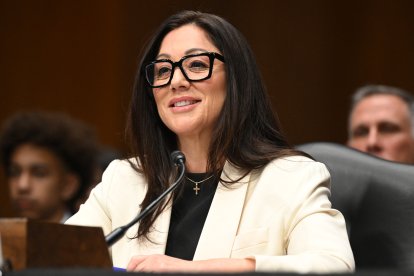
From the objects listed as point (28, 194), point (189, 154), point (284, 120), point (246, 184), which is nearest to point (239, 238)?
point (246, 184)

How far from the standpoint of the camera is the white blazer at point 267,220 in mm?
2027

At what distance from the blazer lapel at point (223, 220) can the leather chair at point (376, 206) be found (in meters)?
0.46

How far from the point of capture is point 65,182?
428 centimetres

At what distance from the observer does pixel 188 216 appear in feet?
7.48

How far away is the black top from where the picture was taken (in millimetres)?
2219

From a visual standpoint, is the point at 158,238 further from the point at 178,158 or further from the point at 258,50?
the point at 258,50

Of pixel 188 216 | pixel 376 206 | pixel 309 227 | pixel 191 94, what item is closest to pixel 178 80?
pixel 191 94

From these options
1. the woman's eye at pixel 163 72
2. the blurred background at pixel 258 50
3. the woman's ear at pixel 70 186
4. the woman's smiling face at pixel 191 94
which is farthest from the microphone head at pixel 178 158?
the blurred background at pixel 258 50

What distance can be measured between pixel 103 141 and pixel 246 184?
327cm

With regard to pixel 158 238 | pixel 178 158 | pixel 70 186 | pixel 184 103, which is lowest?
pixel 70 186

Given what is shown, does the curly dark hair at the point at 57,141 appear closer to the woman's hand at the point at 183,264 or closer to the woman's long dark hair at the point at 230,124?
the woman's long dark hair at the point at 230,124

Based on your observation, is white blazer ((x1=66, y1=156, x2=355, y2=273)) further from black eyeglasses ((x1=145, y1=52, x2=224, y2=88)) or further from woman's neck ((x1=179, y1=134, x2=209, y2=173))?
black eyeglasses ((x1=145, y1=52, x2=224, y2=88))

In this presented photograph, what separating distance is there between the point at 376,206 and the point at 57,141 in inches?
86.0

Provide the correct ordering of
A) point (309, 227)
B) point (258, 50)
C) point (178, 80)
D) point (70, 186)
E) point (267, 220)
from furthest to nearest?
point (258, 50)
point (70, 186)
point (178, 80)
point (267, 220)
point (309, 227)
